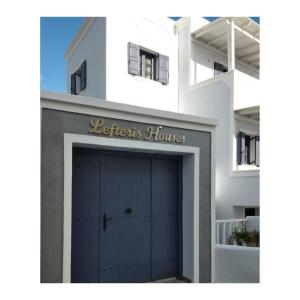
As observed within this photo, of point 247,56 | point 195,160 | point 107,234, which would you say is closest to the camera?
point 107,234

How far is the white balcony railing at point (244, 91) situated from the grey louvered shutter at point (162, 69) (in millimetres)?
2996

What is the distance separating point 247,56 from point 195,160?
10903mm

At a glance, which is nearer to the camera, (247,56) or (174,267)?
(174,267)

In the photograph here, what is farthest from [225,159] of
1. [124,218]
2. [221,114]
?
[124,218]

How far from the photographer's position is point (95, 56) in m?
11.5

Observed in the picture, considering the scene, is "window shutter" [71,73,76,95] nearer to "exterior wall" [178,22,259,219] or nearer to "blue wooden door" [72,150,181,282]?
"exterior wall" [178,22,259,219]

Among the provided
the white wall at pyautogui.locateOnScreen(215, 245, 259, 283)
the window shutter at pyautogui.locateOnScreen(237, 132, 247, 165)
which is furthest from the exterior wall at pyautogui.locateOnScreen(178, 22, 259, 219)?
the white wall at pyautogui.locateOnScreen(215, 245, 259, 283)

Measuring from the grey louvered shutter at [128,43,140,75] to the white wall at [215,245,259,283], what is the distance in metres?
7.32

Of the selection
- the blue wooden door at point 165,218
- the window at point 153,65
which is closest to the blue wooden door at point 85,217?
the blue wooden door at point 165,218

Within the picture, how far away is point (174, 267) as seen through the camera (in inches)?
255

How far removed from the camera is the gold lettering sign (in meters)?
5.09

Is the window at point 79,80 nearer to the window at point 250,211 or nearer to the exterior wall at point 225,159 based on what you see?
the exterior wall at point 225,159
